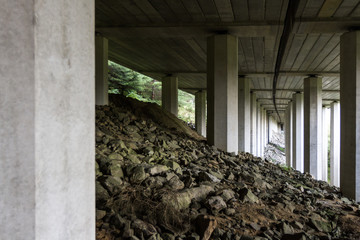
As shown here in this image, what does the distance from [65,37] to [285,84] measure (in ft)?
63.7

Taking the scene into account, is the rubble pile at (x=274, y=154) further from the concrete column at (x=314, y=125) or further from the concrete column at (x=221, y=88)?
the concrete column at (x=221, y=88)

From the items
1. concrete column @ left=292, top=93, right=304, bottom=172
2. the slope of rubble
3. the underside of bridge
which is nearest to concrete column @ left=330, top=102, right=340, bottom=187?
the underside of bridge

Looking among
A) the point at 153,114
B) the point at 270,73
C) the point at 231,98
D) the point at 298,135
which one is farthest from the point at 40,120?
the point at 298,135

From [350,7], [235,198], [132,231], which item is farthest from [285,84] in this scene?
[132,231]

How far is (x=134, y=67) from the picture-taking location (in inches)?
671

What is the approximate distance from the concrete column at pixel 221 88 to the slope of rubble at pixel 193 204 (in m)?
2.12

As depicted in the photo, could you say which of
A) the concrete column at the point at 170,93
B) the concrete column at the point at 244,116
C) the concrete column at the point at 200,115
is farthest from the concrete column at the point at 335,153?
the concrete column at the point at 170,93

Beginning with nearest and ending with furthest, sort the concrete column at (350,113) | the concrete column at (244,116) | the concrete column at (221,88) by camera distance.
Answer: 1. the concrete column at (350,113)
2. the concrete column at (221,88)
3. the concrete column at (244,116)

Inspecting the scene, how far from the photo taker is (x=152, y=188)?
437 cm

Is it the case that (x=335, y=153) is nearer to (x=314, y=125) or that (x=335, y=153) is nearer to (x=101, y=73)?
(x=314, y=125)

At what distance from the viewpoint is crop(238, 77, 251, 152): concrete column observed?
15.1 meters

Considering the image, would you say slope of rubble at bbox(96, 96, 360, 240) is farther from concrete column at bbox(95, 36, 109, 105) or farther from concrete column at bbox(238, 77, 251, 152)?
concrete column at bbox(238, 77, 251, 152)

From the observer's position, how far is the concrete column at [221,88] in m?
8.92

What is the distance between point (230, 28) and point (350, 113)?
455 centimetres
